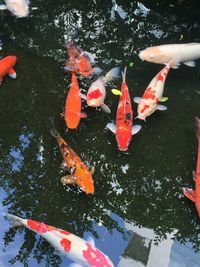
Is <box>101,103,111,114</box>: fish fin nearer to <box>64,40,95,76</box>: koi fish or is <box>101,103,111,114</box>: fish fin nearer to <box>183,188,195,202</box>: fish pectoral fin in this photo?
<box>64,40,95,76</box>: koi fish

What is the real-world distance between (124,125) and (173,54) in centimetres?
121

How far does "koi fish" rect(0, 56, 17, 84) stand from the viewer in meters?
5.06

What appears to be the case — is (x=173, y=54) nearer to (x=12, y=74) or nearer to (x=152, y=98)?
(x=152, y=98)

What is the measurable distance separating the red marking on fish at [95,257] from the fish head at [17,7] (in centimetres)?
331

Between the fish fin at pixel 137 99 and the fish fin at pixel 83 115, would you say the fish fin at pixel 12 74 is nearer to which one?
the fish fin at pixel 83 115

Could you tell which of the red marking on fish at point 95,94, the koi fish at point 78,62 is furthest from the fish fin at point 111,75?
the red marking on fish at point 95,94

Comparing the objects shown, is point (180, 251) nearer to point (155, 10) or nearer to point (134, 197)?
point (134, 197)

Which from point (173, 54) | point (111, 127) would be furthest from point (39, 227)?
point (173, 54)

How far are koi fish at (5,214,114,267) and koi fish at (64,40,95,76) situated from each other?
191cm

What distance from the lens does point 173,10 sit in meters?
6.18

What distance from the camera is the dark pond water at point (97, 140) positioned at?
4145mm

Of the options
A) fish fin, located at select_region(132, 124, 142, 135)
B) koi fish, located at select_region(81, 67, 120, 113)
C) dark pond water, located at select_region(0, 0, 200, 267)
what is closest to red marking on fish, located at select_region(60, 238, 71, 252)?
dark pond water, located at select_region(0, 0, 200, 267)

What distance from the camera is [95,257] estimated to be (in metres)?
3.71

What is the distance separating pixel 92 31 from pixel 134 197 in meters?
2.44
